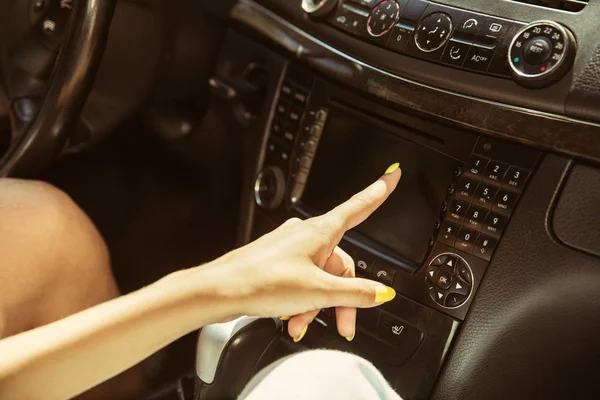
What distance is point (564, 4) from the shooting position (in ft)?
1.95

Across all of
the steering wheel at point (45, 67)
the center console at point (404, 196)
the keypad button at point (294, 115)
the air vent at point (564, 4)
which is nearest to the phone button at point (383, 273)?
the center console at point (404, 196)

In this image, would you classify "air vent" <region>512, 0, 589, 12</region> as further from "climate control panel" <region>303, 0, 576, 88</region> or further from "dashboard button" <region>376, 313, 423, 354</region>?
"dashboard button" <region>376, 313, 423, 354</region>

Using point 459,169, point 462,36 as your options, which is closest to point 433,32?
point 462,36

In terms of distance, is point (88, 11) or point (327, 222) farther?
point (88, 11)

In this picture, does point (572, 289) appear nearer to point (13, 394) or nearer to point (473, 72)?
point (473, 72)

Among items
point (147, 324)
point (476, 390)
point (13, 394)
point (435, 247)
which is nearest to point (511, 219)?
point (435, 247)

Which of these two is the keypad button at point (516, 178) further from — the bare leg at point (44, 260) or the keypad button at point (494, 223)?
the bare leg at point (44, 260)

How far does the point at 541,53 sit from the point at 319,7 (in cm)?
27

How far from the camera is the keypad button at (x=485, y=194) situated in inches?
24.7

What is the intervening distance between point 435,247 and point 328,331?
201 millimetres

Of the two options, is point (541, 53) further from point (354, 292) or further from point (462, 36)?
point (354, 292)

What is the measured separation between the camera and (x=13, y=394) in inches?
18.5

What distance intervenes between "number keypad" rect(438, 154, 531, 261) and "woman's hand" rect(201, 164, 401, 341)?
5.2 inches

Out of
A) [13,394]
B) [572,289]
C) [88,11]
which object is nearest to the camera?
[13,394]
